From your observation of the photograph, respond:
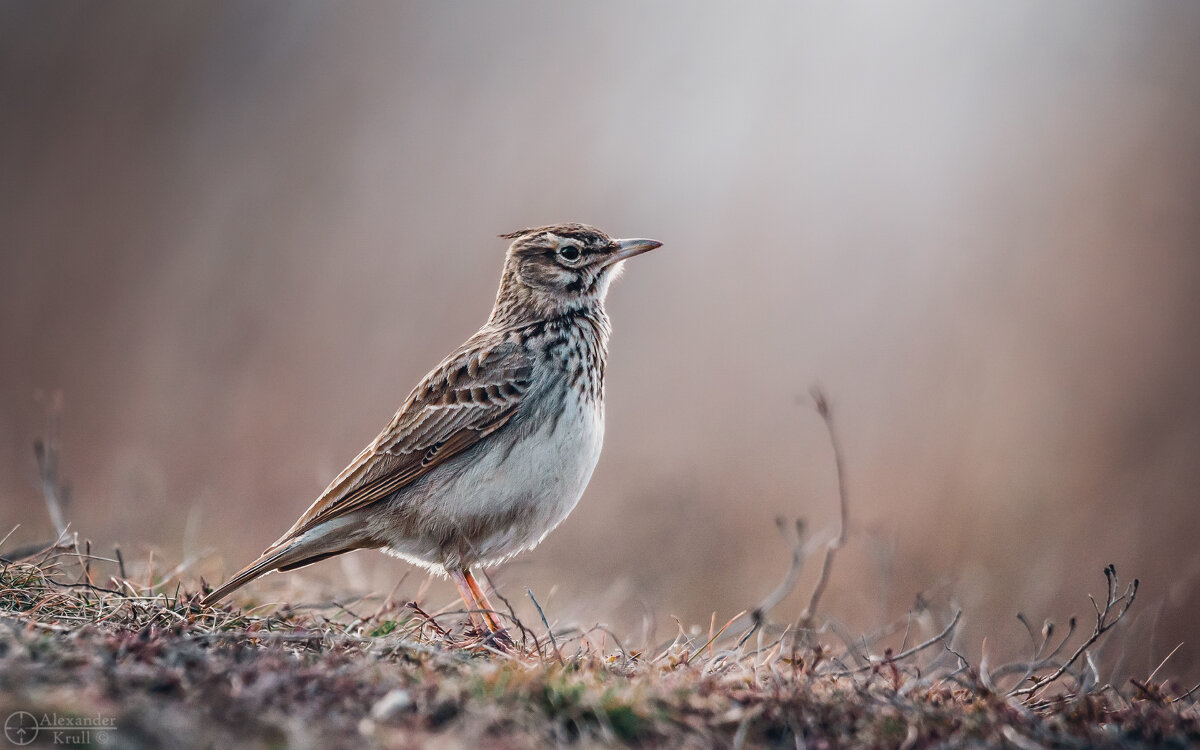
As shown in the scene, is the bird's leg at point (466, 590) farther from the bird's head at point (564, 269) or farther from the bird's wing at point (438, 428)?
the bird's head at point (564, 269)

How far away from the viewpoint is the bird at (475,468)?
4898mm

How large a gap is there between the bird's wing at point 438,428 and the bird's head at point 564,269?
0.54m

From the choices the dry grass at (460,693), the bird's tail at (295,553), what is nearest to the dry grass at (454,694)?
the dry grass at (460,693)

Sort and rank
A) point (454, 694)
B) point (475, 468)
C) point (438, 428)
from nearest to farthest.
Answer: point (454, 694) → point (475, 468) → point (438, 428)

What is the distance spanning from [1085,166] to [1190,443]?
19.5ft

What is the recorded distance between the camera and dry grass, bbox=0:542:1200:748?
2.83 metres

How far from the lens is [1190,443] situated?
10312 millimetres

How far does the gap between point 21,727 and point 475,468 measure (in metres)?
2.61

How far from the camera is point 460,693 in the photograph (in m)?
3.16

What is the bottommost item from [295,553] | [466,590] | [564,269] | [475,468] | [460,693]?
[466,590]

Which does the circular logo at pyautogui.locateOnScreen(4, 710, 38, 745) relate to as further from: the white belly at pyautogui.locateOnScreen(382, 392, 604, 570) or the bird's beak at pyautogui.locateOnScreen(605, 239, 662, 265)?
the bird's beak at pyautogui.locateOnScreen(605, 239, 662, 265)

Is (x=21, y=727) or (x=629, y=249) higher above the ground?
(x=629, y=249)

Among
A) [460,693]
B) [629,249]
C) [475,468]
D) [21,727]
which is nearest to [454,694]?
[460,693]

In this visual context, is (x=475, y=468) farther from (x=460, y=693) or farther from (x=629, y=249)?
(x=460, y=693)
